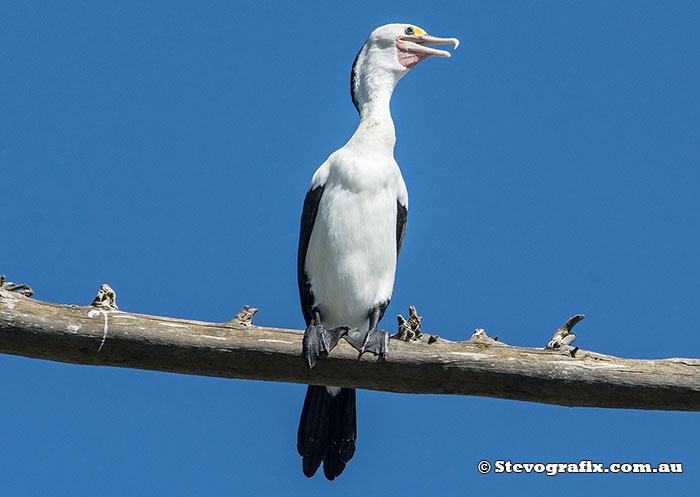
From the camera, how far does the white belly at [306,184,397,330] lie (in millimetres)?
4809

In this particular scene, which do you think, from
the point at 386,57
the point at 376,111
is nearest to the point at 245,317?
the point at 376,111

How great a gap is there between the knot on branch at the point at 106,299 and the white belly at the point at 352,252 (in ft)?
4.61

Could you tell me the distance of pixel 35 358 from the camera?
3742mm

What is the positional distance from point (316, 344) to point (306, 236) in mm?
1286

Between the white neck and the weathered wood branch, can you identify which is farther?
the white neck

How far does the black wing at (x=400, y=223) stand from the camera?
5195 mm

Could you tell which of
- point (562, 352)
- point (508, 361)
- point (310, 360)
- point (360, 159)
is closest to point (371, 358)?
→ point (310, 360)

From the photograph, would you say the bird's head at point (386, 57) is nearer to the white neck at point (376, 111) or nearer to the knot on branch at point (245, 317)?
the white neck at point (376, 111)

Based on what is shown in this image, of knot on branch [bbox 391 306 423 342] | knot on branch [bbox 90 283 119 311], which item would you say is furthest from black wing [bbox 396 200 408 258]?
knot on branch [bbox 90 283 119 311]

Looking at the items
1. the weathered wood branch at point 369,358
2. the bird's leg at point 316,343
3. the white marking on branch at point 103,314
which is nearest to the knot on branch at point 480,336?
the weathered wood branch at point 369,358

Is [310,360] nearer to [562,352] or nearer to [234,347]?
[234,347]

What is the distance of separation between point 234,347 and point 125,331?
493 millimetres

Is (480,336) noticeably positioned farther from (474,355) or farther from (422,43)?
(422,43)

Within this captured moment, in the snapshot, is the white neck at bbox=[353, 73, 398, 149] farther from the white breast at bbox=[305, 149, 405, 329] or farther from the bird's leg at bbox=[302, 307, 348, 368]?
the bird's leg at bbox=[302, 307, 348, 368]
